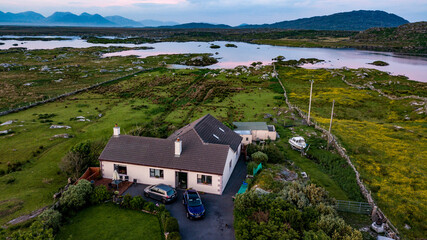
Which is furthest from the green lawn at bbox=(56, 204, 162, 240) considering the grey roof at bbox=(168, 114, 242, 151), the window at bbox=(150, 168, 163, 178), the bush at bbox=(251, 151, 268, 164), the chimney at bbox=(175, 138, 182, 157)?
the bush at bbox=(251, 151, 268, 164)

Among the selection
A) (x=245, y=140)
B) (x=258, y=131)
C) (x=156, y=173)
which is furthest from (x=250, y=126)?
(x=156, y=173)

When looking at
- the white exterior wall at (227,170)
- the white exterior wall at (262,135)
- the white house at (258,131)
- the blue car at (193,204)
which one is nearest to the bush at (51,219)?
the blue car at (193,204)

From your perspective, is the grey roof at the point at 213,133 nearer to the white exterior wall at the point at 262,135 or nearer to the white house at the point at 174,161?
the white house at the point at 174,161

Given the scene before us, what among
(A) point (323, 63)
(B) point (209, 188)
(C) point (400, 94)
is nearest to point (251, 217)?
(B) point (209, 188)

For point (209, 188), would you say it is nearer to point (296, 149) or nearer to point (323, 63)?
→ point (296, 149)

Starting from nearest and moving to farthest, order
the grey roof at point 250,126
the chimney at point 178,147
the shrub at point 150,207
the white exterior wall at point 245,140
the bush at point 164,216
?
1. the bush at point 164,216
2. the shrub at point 150,207
3. the chimney at point 178,147
4. the white exterior wall at point 245,140
5. the grey roof at point 250,126

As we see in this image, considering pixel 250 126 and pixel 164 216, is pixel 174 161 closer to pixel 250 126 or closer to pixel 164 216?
pixel 164 216
